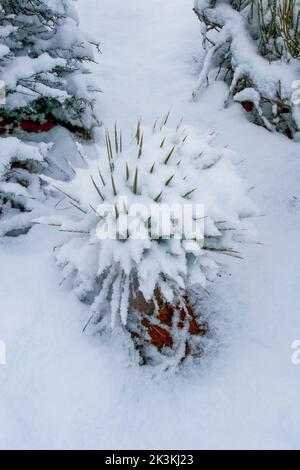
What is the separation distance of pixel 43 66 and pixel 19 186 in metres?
0.82

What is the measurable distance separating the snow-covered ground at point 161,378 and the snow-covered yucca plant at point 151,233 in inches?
7.5

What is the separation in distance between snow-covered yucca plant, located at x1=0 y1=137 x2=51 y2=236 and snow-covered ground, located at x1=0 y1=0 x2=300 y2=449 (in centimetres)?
11

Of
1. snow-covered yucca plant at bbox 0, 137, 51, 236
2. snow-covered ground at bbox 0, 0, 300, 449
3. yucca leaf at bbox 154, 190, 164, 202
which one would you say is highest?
yucca leaf at bbox 154, 190, 164, 202

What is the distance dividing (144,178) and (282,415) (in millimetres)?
1500

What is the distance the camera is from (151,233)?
6.48 feet

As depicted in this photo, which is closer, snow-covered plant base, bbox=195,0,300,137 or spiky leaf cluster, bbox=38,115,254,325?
spiky leaf cluster, bbox=38,115,254,325

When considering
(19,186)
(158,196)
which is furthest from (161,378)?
(19,186)

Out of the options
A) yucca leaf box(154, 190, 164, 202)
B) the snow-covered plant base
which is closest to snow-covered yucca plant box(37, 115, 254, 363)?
yucca leaf box(154, 190, 164, 202)

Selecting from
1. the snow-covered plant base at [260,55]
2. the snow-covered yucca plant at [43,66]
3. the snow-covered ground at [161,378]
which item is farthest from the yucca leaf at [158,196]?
the snow-covered plant base at [260,55]

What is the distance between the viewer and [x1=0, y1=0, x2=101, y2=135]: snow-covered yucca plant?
8.71ft

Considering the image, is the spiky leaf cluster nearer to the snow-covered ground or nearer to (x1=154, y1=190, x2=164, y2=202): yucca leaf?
(x1=154, y1=190, x2=164, y2=202): yucca leaf

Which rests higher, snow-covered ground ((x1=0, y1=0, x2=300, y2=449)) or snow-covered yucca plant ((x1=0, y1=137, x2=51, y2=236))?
snow-covered yucca plant ((x1=0, y1=137, x2=51, y2=236))

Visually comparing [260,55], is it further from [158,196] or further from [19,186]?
[19,186]
